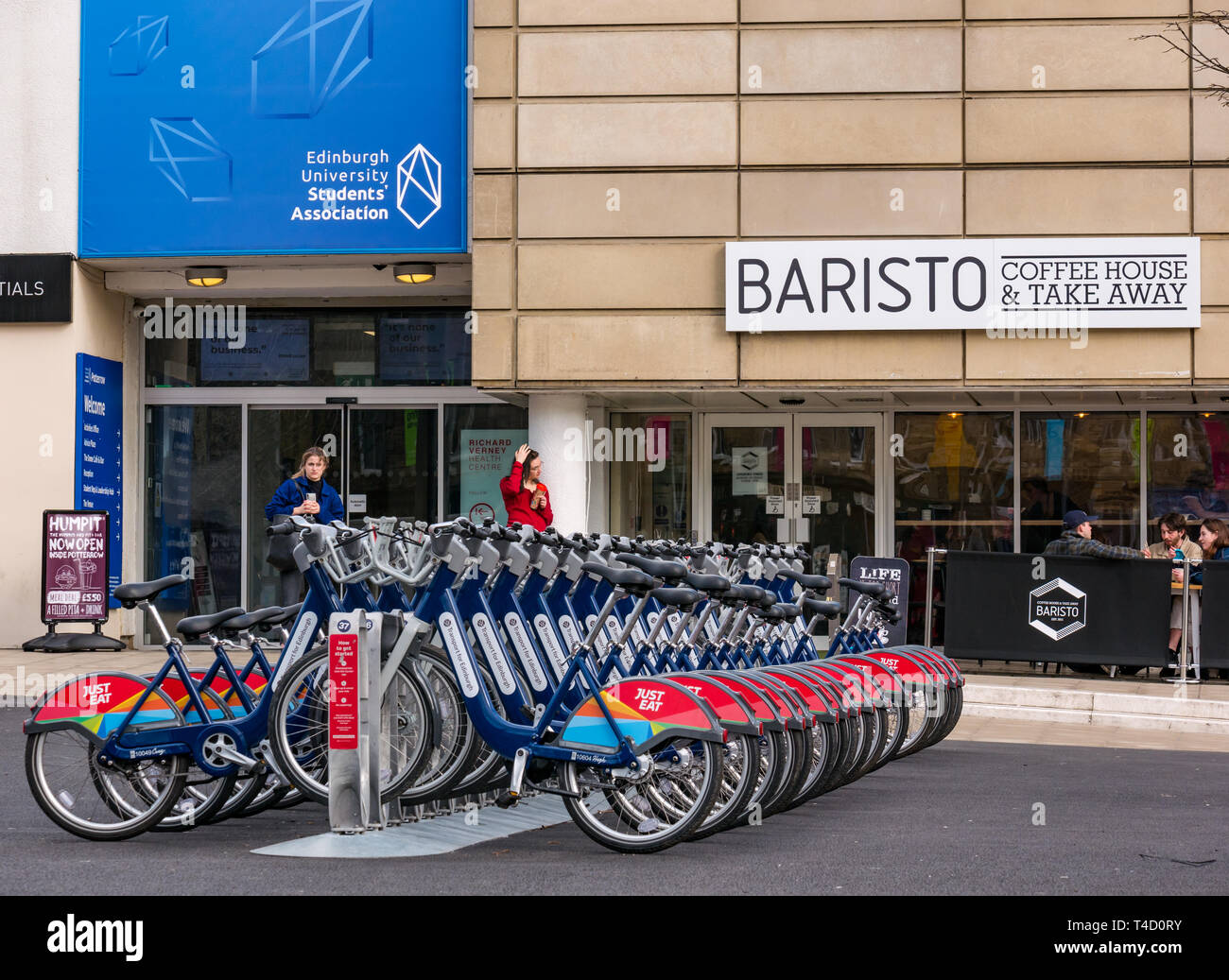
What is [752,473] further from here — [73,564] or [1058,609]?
[73,564]

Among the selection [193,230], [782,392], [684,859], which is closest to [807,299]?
[782,392]

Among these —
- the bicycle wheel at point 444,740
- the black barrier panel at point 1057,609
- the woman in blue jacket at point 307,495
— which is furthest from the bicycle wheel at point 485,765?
the black barrier panel at point 1057,609

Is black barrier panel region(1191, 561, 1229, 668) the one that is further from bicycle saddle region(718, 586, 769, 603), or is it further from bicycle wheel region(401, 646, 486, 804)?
bicycle wheel region(401, 646, 486, 804)

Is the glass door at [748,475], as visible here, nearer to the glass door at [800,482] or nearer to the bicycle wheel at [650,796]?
the glass door at [800,482]

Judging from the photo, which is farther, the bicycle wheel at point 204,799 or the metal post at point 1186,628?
the metal post at point 1186,628

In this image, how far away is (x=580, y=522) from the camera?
54.1 feet

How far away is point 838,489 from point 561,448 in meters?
3.03

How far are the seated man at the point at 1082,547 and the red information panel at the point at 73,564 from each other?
8805 mm

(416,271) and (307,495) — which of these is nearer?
(307,495)

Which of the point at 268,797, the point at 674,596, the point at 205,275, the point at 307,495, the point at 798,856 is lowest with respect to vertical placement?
the point at 798,856

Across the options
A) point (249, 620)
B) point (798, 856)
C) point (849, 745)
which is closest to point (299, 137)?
point (249, 620)

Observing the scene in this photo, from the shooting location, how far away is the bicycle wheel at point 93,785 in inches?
281

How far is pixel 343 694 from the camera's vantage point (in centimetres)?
679

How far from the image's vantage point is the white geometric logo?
1616cm
